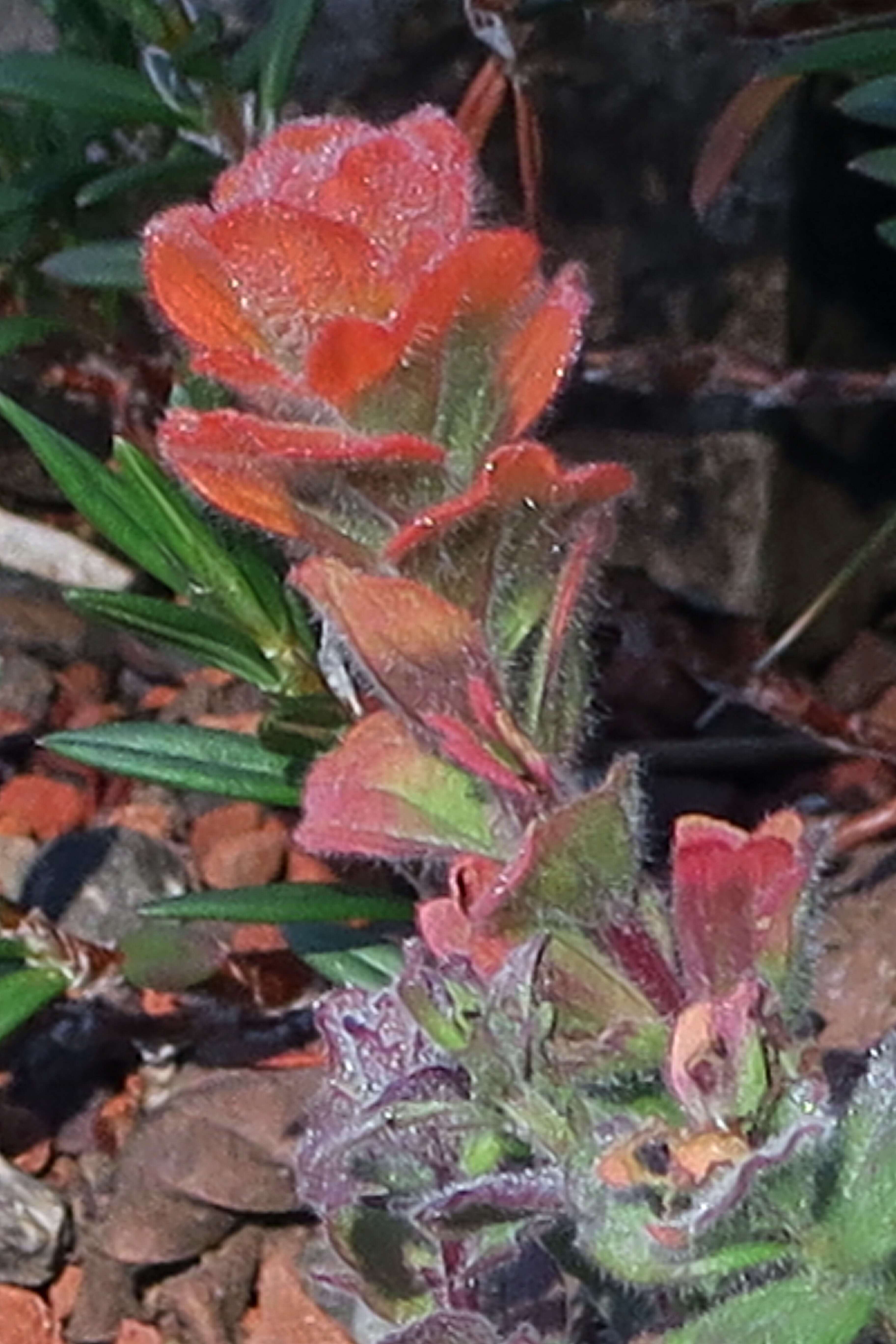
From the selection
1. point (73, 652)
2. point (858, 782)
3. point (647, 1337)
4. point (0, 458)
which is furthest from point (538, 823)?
point (0, 458)

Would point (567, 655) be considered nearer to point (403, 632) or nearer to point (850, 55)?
point (403, 632)

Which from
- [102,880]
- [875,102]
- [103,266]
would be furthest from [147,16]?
[102,880]

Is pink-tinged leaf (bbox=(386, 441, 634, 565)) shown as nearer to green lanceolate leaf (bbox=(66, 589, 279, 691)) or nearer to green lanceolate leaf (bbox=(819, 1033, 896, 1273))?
green lanceolate leaf (bbox=(819, 1033, 896, 1273))

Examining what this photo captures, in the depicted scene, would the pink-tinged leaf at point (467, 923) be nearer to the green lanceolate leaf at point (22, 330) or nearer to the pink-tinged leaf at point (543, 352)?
the pink-tinged leaf at point (543, 352)

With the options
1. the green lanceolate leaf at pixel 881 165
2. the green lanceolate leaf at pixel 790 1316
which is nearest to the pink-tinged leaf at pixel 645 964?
the green lanceolate leaf at pixel 790 1316

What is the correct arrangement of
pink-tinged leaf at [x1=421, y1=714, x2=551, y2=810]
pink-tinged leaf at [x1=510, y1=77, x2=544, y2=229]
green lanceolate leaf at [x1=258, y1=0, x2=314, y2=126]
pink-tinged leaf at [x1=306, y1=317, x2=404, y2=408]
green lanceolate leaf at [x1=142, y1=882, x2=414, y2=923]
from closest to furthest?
1. pink-tinged leaf at [x1=306, y1=317, x2=404, y2=408]
2. pink-tinged leaf at [x1=421, y1=714, x2=551, y2=810]
3. green lanceolate leaf at [x1=142, y1=882, x2=414, y2=923]
4. green lanceolate leaf at [x1=258, y1=0, x2=314, y2=126]
5. pink-tinged leaf at [x1=510, y1=77, x2=544, y2=229]

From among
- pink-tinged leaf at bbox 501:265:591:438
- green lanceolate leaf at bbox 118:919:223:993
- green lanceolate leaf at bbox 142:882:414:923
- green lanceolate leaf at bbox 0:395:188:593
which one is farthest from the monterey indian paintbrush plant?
green lanceolate leaf at bbox 0:395:188:593

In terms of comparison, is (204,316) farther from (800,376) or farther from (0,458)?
(0,458)

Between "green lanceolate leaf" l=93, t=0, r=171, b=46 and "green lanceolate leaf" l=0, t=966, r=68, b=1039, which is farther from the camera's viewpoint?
"green lanceolate leaf" l=93, t=0, r=171, b=46
